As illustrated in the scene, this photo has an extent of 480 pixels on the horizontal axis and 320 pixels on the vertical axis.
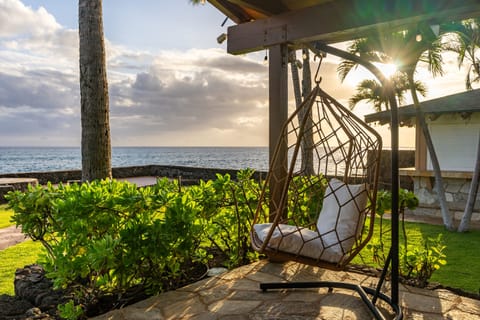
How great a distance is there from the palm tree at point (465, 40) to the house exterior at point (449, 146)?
91 cm

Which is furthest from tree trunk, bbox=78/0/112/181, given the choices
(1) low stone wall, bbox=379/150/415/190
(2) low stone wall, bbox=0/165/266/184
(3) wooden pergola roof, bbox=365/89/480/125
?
(2) low stone wall, bbox=0/165/266/184

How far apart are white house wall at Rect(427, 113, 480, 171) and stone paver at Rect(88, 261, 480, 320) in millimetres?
6763

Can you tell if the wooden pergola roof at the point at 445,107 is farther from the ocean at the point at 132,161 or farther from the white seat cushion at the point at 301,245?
the ocean at the point at 132,161

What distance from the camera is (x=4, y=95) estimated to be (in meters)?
33.9

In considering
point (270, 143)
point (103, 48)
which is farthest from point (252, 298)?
point (103, 48)

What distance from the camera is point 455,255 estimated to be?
16.7 feet

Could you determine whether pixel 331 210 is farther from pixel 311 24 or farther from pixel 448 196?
pixel 448 196

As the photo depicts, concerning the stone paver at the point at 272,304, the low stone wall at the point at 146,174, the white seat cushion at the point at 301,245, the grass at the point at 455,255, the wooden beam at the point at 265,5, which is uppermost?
the wooden beam at the point at 265,5

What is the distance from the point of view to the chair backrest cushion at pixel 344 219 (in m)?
2.52

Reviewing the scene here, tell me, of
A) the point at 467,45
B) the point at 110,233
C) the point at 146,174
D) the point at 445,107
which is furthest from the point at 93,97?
the point at 146,174

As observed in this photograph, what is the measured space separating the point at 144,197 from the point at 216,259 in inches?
51.2

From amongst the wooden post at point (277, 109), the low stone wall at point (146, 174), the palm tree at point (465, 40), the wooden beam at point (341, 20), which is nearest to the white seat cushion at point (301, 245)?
the wooden post at point (277, 109)

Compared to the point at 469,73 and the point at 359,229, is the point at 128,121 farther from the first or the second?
the point at 359,229

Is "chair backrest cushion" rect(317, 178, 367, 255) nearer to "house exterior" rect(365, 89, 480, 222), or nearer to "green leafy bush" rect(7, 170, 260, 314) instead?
"green leafy bush" rect(7, 170, 260, 314)
